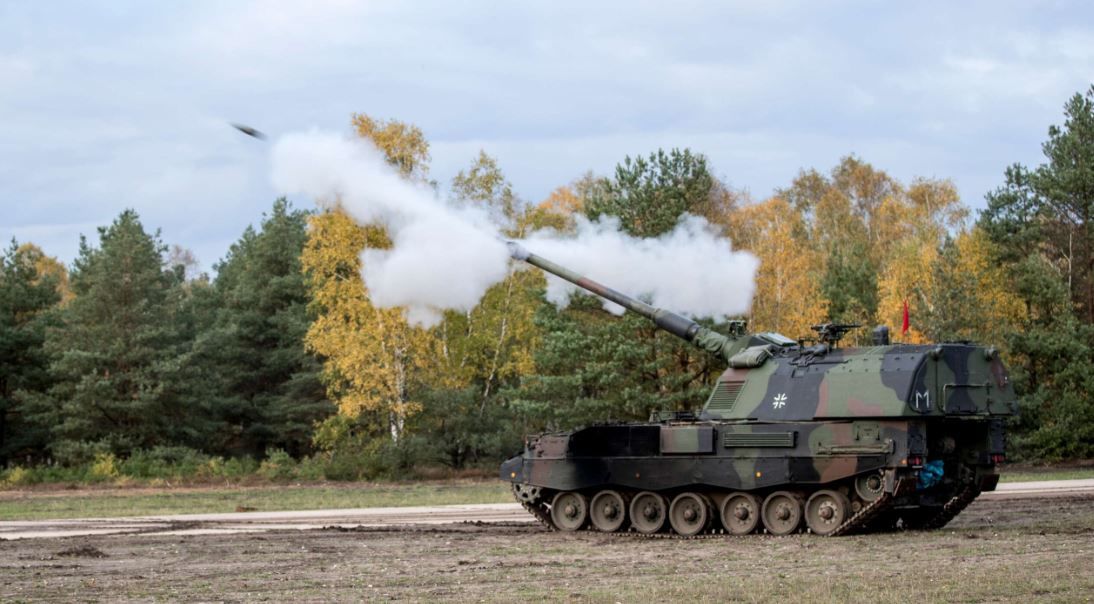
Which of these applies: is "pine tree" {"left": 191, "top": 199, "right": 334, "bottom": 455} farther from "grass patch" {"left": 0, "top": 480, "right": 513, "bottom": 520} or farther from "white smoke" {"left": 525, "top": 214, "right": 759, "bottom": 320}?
"white smoke" {"left": 525, "top": 214, "right": 759, "bottom": 320}

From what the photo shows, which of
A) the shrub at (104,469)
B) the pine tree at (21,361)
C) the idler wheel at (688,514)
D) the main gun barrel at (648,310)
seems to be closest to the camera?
the idler wheel at (688,514)

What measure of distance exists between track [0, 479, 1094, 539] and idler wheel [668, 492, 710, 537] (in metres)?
3.96

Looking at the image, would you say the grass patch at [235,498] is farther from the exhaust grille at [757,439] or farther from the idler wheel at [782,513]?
the idler wheel at [782,513]

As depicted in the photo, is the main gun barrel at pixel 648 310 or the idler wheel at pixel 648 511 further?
the main gun barrel at pixel 648 310

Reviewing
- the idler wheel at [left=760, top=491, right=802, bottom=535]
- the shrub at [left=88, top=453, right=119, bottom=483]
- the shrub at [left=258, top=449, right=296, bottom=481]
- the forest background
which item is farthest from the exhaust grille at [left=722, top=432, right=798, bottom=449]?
the shrub at [left=88, top=453, right=119, bottom=483]

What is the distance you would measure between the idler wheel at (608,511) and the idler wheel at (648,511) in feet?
0.80

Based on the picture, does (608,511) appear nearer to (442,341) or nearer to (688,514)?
(688,514)

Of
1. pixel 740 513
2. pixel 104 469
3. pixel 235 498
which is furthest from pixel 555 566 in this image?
pixel 104 469

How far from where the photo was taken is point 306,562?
1825cm

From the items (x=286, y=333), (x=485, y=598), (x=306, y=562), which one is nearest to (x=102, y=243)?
(x=286, y=333)

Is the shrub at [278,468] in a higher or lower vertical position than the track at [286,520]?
higher

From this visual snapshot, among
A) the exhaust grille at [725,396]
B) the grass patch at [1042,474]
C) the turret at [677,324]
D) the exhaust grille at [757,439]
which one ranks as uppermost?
the turret at [677,324]

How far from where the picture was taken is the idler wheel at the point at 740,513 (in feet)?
74.7

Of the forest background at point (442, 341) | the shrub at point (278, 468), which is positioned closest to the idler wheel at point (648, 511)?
the forest background at point (442, 341)
